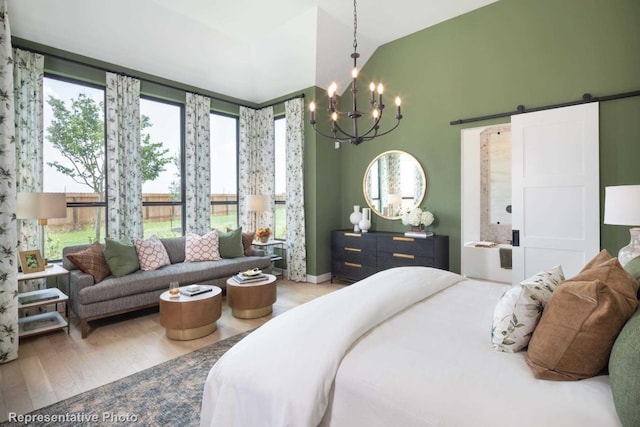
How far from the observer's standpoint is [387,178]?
5027 mm

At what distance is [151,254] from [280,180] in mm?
2477

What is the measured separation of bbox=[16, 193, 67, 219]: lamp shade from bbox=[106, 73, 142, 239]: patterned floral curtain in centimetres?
98

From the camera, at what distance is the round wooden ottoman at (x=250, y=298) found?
358cm

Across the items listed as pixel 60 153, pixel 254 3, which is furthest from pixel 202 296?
pixel 254 3

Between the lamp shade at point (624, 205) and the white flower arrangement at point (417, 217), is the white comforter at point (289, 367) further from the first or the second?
the white flower arrangement at point (417, 217)

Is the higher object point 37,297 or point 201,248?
point 201,248

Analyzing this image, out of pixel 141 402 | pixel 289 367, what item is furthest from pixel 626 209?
pixel 141 402

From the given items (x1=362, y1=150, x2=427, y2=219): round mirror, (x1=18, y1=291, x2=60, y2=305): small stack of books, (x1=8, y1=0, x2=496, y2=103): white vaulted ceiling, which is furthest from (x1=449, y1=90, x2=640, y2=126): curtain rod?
(x1=18, y1=291, x2=60, y2=305): small stack of books

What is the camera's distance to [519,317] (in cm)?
133

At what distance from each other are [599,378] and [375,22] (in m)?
4.56

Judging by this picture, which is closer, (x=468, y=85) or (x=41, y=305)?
(x=41, y=305)

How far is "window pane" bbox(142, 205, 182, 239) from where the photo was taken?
4715 millimetres

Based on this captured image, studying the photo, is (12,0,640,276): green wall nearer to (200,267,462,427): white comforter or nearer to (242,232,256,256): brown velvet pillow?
(242,232,256,256): brown velvet pillow

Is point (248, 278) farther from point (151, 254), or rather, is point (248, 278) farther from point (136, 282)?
point (151, 254)
